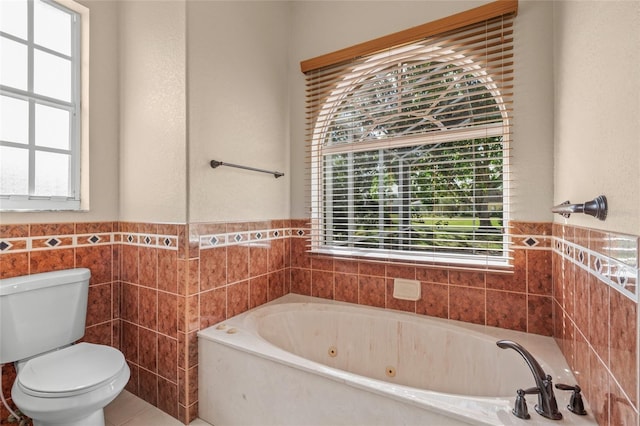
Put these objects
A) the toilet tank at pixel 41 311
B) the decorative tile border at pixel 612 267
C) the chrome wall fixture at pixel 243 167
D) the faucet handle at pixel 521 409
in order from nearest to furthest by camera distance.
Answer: the decorative tile border at pixel 612 267 < the faucet handle at pixel 521 409 < the toilet tank at pixel 41 311 < the chrome wall fixture at pixel 243 167

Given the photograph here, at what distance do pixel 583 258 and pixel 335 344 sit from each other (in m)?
1.42

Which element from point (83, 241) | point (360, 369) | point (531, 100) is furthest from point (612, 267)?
point (83, 241)

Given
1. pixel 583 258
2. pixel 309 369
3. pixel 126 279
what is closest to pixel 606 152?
pixel 583 258

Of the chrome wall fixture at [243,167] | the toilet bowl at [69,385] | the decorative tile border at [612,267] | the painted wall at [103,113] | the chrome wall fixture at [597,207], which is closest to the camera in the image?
the decorative tile border at [612,267]

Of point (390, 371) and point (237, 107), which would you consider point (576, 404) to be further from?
point (237, 107)

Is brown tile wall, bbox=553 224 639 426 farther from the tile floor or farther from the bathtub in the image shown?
the tile floor

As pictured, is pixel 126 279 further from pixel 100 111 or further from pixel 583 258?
pixel 583 258

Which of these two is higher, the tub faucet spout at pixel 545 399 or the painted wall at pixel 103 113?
the painted wall at pixel 103 113

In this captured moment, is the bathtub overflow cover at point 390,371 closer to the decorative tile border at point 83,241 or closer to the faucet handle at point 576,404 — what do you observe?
the faucet handle at point 576,404

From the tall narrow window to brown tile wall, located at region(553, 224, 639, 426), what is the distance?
2463 mm

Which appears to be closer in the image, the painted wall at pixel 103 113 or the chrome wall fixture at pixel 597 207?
the chrome wall fixture at pixel 597 207

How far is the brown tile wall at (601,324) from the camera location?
0.74 metres

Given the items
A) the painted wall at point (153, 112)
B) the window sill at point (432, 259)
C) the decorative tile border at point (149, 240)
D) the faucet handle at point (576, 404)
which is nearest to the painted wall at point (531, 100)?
the window sill at point (432, 259)

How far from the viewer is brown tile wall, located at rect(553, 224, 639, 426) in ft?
2.43
